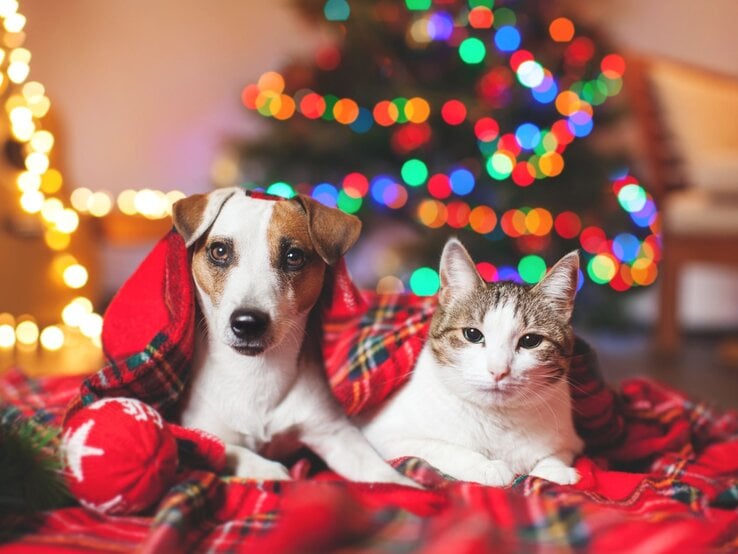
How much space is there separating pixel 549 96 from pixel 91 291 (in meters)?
2.48

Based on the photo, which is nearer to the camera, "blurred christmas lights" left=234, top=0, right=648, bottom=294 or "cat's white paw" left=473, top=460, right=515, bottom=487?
"cat's white paw" left=473, top=460, right=515, bottom=487

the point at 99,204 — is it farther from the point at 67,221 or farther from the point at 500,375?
the point at 500,375

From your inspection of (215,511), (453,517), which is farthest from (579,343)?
(215,511)

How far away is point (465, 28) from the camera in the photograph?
354cm

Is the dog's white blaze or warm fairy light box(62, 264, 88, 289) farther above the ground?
the dog's white blaze

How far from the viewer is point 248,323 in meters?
1.12

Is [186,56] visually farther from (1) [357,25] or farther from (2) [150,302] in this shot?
(2) [150,302]

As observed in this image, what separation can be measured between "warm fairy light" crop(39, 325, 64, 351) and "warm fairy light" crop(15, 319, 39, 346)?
0.10 feet

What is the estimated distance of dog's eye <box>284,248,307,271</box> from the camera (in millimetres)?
1218

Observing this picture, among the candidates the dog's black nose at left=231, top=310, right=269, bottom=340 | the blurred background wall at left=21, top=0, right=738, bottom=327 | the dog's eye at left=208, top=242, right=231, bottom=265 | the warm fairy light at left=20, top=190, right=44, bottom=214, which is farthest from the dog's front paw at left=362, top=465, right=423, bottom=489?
the blurred background wall at left=21, top=0, right=738, bottom=327

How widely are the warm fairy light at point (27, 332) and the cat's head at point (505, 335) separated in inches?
93.1

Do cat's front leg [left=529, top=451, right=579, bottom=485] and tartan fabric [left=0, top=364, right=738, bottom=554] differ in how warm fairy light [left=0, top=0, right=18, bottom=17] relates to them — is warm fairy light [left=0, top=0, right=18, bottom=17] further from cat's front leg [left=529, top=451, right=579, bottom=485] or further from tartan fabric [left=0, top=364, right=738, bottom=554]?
cat's front leg [left=529, top=451, right=579, bottom=485]

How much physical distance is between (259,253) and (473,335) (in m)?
0.39

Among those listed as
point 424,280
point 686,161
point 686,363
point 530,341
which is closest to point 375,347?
point 530,341
